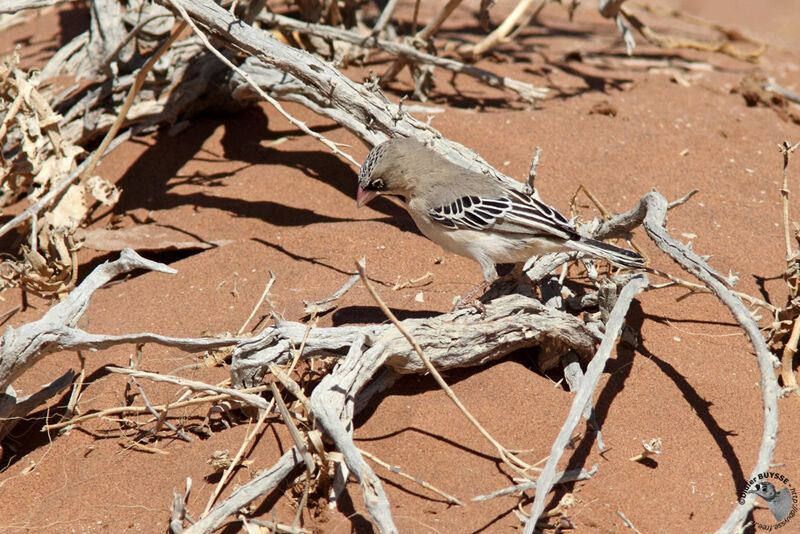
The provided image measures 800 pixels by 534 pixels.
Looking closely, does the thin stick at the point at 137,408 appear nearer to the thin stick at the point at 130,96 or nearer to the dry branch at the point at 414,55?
the thin stick at the point at 130,96

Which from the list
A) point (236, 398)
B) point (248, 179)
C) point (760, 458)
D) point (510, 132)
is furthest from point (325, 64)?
point (760, 458)

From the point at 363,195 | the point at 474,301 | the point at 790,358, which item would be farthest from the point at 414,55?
the point at 790,358

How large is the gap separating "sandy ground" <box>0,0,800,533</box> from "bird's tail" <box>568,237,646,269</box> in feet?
2.09

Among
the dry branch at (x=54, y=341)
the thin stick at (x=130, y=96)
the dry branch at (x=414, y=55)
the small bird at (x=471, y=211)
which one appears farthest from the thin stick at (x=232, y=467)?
the dry branch at (x=414, y=55)

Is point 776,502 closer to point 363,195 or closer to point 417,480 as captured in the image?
point 417,480

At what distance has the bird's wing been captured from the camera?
386 centimetres

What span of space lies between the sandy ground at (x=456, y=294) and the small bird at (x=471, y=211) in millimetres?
511

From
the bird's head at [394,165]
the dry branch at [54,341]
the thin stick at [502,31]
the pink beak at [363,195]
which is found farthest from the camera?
the thin stick at [502,31]

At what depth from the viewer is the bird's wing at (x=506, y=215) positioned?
3.86 meters

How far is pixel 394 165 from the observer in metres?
4.36

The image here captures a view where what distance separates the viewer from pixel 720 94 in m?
6.95

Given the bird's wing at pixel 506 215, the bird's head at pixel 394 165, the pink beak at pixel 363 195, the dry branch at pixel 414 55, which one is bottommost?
the pink beak at pixel 363 195

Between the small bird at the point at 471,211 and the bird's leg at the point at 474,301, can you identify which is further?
the small bird at the point at 471,211

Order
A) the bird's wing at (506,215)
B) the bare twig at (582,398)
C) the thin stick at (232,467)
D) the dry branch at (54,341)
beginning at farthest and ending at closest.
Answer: the bird's wing at (506,215), the dry branch at (54,341), the thin stick at (232,467), the bare twig at (582,398)
